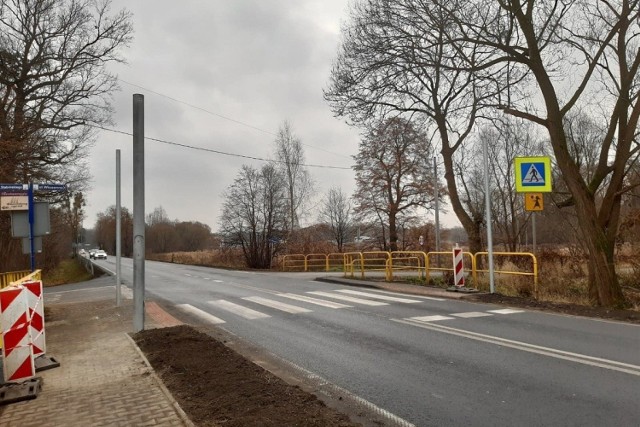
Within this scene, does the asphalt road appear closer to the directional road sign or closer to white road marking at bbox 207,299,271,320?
white road marking at bbox 207,299,271,320

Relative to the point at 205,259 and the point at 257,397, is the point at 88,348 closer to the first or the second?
the point at 257,397

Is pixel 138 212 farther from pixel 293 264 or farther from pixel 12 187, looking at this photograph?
pixel 293 264

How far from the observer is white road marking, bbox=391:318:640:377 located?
6176mm

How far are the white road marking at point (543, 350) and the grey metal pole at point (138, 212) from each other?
537cm

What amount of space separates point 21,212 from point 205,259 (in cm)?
3965

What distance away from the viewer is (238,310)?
12578 mm

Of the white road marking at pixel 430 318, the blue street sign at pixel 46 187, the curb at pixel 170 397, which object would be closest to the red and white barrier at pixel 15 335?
the curb at pixel 170 397

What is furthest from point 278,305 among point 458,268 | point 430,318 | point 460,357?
point 460,357

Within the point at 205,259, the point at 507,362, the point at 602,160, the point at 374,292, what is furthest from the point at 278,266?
the point at 507,362

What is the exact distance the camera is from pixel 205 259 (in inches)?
1925

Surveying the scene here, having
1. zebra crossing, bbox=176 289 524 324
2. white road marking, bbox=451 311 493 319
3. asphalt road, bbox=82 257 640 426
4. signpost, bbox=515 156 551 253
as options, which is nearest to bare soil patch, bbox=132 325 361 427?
asphalt road, bbox=82 257 640 426

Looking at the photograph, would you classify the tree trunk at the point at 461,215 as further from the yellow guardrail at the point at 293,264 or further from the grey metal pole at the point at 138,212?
the yellow guardrail at the point at 293,264

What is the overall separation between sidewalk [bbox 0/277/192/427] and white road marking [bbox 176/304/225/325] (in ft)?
6.25

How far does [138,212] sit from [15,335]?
3.46 m
